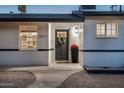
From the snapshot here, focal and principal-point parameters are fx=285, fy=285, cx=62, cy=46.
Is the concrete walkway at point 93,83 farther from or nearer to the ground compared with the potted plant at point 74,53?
nearer to the ground

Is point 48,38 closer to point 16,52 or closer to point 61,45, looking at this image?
point 16,52

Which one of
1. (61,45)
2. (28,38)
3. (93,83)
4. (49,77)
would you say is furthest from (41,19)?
(93,83)

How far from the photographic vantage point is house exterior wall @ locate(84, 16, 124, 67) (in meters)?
12.7

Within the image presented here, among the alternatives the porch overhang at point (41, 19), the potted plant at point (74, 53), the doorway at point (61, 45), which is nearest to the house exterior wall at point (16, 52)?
the porch overhang at point (41, 19)

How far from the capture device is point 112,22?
41.9ft

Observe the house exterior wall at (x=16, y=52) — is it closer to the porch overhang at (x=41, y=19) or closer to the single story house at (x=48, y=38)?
the single story house at (x=48, y=38)

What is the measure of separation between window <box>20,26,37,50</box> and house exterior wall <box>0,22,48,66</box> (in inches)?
8.2

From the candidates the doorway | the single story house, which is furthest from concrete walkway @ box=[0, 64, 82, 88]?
the doorway

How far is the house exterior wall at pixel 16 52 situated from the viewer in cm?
1334

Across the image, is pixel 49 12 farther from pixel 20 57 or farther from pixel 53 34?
pixel 20 57

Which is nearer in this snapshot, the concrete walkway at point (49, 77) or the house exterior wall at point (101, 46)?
the concrete walkway at point (49, 77)

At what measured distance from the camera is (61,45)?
1603cm
